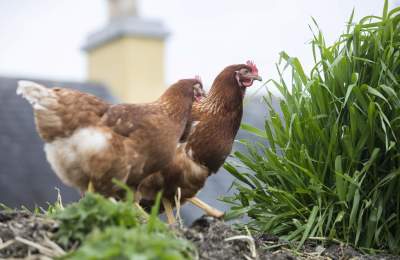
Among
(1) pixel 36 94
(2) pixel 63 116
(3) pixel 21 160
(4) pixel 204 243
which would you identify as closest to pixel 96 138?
(2) pixel 63 116

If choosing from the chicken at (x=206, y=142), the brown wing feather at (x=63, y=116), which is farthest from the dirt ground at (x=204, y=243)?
the chicken at (x=206, y=142)

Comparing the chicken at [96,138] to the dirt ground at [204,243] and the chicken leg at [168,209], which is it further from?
the chicken leg at [168,209]

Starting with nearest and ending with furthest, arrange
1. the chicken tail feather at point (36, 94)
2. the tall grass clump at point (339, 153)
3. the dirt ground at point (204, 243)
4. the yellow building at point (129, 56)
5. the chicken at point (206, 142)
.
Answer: the dirt ground at point (204, 243) → the chicken tail feather at point (36, 94) → the tall grass clump at point (339, 153) → the chicken at point (206, 142) → the yellow building at point (129, 56)

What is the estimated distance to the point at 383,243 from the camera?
3066mm

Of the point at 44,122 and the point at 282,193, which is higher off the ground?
the point at 44,122

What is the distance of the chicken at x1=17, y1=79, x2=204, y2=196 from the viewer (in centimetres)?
258

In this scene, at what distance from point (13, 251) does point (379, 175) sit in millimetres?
1682

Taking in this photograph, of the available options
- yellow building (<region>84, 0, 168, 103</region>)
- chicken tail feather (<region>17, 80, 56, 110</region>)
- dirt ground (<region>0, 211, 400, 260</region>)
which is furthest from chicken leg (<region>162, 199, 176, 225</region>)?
yellow building (<region>84, 0, 168, 103</region>)

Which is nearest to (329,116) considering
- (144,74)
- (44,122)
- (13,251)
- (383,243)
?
(383,243)

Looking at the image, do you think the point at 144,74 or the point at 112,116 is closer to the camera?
the point at 112,116

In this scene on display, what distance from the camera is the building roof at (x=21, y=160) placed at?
8.41 meters

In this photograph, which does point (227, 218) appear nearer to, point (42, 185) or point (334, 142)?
point (334, 142)

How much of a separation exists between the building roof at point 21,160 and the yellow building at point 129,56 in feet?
6.13

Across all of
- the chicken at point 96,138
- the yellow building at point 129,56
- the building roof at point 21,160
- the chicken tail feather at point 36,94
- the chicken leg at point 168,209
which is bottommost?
the building roof at point 21,160
